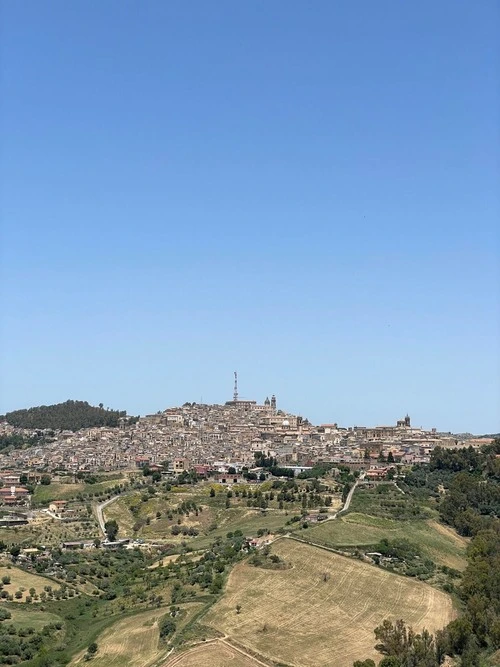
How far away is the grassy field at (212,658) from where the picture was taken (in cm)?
3634

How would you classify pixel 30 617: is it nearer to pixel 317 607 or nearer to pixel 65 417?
pixel 317 607

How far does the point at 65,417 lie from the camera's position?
6880 inches

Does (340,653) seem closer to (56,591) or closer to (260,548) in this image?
(260,548)

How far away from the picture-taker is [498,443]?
4063 inches

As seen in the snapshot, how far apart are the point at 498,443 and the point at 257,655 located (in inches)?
2835

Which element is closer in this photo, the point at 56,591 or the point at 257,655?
the point at 257,655

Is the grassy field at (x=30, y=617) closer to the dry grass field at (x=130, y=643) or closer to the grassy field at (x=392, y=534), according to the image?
the dry grass field at (x=130, y=643)

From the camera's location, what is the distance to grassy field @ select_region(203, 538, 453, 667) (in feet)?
131

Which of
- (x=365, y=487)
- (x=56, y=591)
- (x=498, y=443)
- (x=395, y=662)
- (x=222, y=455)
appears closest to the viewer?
(x=395, y=662)

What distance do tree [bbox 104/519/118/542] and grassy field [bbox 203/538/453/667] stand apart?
21139 mm

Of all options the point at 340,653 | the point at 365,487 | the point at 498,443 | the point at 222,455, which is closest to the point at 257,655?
the point at 340,653

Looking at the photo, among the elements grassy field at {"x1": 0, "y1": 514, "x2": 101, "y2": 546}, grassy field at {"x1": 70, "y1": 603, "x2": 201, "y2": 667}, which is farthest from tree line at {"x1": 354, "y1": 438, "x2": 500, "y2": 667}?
grassy field at {"x1": 0, "y1": 514, "x2": 101, "y2": 546}

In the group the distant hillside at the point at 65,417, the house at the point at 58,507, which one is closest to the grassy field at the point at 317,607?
the house at the point at 58,507

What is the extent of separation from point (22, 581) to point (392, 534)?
2674 centimetres
